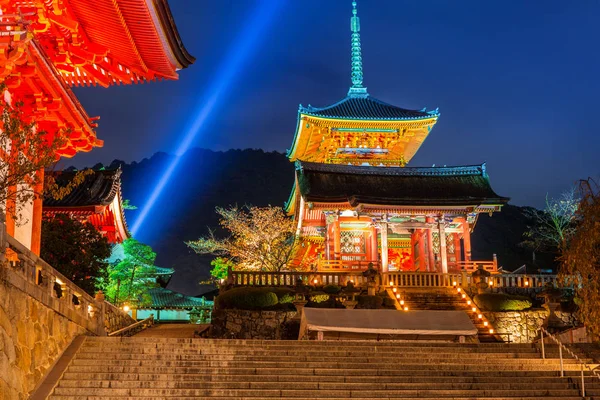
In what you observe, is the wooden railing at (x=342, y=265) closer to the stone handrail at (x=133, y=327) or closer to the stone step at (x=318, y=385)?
the stone handrail at (x=133, y=327)

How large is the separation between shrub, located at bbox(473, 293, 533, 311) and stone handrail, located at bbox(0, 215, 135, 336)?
45.9ft

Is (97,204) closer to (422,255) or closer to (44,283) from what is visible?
(422,255)

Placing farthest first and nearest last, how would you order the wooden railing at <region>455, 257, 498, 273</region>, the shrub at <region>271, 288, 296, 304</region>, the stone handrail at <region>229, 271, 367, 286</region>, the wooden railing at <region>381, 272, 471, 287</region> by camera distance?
the wooden railing at <region>455, 257, 498, 273</region>, the wooden railing at <region>381, 272, 471, 287</region>, the stone handrail at <region>229, 271, 367, 286</region>, the shrub at <region>271, 288, 296, 304</region>

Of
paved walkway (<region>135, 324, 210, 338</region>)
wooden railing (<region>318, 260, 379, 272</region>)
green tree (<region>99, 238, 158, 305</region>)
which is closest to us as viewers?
paved walkway (<region>135, 324, 210, 338</region>)

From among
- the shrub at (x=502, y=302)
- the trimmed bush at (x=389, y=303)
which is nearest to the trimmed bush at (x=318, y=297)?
the trimmed bush at (x=389, y=303)

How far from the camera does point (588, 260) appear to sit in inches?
612

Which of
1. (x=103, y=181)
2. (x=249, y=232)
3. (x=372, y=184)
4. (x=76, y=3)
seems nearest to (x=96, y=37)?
(x=76, y=3)

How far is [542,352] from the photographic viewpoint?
17.4 meters

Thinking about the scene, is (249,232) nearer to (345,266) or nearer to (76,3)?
(345,266)

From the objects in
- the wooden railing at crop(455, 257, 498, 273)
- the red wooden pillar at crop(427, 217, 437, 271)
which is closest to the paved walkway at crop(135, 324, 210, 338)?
the red wooden pillar at crop(427, 217, 437, 271)

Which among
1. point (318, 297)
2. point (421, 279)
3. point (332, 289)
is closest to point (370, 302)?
point (332, 289)

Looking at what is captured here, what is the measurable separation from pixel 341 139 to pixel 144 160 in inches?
2672

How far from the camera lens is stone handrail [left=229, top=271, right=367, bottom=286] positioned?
1093 inches

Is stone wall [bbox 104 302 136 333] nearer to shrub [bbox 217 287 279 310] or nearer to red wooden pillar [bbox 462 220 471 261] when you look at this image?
shrub [bbox 217 287 279 310]
